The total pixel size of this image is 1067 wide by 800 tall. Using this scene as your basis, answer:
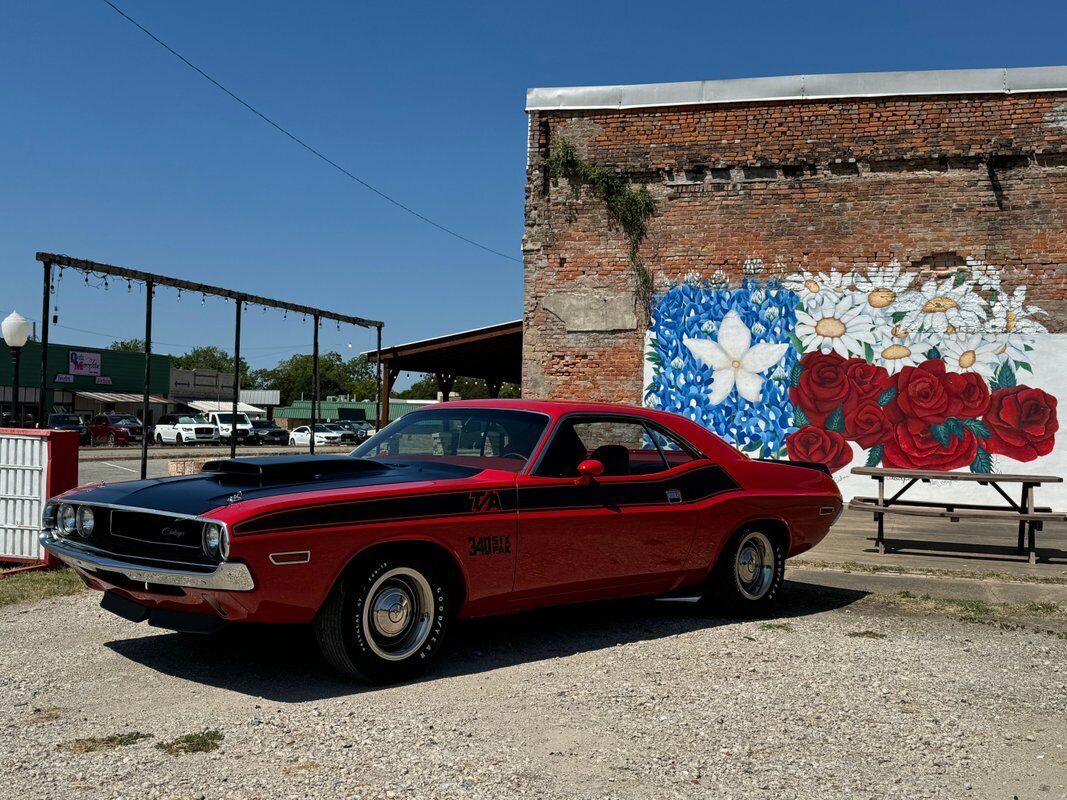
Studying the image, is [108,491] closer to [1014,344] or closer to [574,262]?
[574,262]

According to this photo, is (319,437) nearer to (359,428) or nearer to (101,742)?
(359,428)

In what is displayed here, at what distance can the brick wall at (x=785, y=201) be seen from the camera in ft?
48.3

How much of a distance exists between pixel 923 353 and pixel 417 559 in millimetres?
11686

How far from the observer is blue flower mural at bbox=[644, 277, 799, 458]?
15.4 meters

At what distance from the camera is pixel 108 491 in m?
5.44

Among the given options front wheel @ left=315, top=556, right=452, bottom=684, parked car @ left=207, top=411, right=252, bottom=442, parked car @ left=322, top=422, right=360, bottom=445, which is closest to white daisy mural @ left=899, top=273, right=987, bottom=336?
front wheel @ left=315, top=556, right=452, bottom=684

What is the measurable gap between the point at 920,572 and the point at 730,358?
659 centimetres

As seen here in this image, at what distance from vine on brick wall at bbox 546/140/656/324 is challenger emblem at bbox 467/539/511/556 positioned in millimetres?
10685

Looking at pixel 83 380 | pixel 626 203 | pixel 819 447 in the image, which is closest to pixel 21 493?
pixel 626 203

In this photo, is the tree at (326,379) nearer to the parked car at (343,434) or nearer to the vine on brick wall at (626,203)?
the parked car at (343,434)

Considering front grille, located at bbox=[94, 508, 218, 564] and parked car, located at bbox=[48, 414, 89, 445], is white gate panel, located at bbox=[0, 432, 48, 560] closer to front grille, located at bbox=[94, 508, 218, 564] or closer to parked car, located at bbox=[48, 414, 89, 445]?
front grille, located at bbox=[94, 508, 218, 564]

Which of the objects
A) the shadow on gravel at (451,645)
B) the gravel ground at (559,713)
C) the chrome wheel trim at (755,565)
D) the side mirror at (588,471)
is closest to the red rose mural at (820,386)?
the shadow on gravel at (451,645)

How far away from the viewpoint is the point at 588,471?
5.85 metres

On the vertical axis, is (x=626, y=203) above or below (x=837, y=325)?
above
